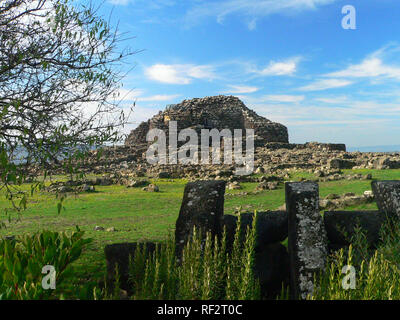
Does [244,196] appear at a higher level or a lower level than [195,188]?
lower

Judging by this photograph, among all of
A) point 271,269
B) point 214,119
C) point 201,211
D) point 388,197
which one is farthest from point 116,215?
point 214,119

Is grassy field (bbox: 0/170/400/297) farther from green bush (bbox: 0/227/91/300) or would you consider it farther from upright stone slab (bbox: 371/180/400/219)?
upright stone slab (bbox: 371/180/400/219)

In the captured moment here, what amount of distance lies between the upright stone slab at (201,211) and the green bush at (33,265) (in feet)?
7.50

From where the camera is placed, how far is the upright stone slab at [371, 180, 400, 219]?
6902 mm

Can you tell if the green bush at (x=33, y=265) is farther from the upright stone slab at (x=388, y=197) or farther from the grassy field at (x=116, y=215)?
the upright stone slab at (x=388, y=197)

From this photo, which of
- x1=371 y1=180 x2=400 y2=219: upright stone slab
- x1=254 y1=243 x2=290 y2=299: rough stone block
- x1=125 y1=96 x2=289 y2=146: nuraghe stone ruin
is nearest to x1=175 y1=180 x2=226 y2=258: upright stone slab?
x1=254 y1=243 x2=290 y2=299: rough stone block

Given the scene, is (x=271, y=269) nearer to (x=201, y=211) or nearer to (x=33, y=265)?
(x=201, y=211)

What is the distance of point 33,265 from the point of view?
441 centimetres

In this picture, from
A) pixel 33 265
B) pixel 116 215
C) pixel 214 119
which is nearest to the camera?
pixel 33 265

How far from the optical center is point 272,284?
6.96 m

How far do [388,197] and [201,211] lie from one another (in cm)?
364
